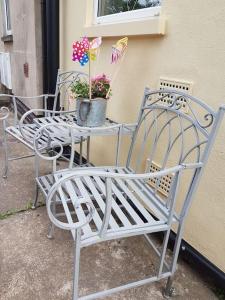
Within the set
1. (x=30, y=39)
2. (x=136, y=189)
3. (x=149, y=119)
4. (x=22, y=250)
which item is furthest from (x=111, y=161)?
(x=30, y=39)

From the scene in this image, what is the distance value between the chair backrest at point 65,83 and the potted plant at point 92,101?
66 centimetres

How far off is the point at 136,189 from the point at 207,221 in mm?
410

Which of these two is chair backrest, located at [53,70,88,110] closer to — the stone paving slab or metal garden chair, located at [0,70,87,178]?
metal garden chair, located at [0,70,87,178]

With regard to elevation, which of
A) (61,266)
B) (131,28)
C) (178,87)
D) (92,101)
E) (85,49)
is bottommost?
(61,266)

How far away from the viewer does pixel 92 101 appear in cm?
156

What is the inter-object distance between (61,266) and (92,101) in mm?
958

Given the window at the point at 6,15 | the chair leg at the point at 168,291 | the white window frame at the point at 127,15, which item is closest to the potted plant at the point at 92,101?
the white window frame at the point at 127,15

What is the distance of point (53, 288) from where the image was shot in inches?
51.9

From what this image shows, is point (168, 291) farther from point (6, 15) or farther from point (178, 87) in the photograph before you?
point (6, 15)

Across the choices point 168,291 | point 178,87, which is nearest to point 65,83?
point 178,87

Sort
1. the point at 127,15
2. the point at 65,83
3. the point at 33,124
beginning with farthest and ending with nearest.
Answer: the point at 65,83 → the point at 33,124 → the point at 127,15

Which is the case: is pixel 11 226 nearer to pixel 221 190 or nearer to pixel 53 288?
pixel 53 288

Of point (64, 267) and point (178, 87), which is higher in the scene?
point (178, 87)

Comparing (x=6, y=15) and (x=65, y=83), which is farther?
(x=6, y=15)
